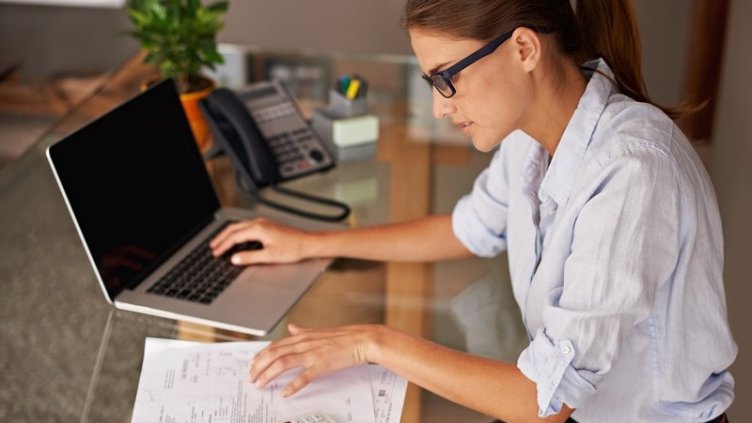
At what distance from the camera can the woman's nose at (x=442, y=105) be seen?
127 centimetres

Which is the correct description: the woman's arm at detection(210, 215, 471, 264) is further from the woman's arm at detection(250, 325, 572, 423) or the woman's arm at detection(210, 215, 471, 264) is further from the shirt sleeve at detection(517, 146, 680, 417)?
the shirt sleeve at detection(517, 146, 680, 417)

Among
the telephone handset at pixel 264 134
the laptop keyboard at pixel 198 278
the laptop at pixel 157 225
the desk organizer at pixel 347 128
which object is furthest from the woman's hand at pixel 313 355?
the desk organizer at pixel 347 128

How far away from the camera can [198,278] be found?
1534 millimetres

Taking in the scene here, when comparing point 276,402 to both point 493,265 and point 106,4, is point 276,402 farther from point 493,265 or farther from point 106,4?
point 106,4

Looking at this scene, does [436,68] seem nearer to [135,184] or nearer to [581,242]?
[581,242]

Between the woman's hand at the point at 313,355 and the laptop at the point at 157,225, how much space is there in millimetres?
107

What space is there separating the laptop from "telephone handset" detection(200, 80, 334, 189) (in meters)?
0.16

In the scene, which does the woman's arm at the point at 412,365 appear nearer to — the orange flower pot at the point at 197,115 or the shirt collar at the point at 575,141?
the shirt collar at the point at 575,141

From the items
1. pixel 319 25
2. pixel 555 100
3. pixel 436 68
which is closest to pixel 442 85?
pixel 436 68

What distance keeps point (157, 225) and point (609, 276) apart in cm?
81

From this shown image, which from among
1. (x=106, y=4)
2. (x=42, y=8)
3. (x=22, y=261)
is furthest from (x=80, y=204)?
(x=42, y=8)

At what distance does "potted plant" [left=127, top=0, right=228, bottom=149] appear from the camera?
1985 mm

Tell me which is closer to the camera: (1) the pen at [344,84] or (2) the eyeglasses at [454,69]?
(2) the eyeglasses at [454,69]

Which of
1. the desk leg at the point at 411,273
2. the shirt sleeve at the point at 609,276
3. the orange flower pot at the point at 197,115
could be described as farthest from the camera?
the orange flower pot at the point at 197,115
